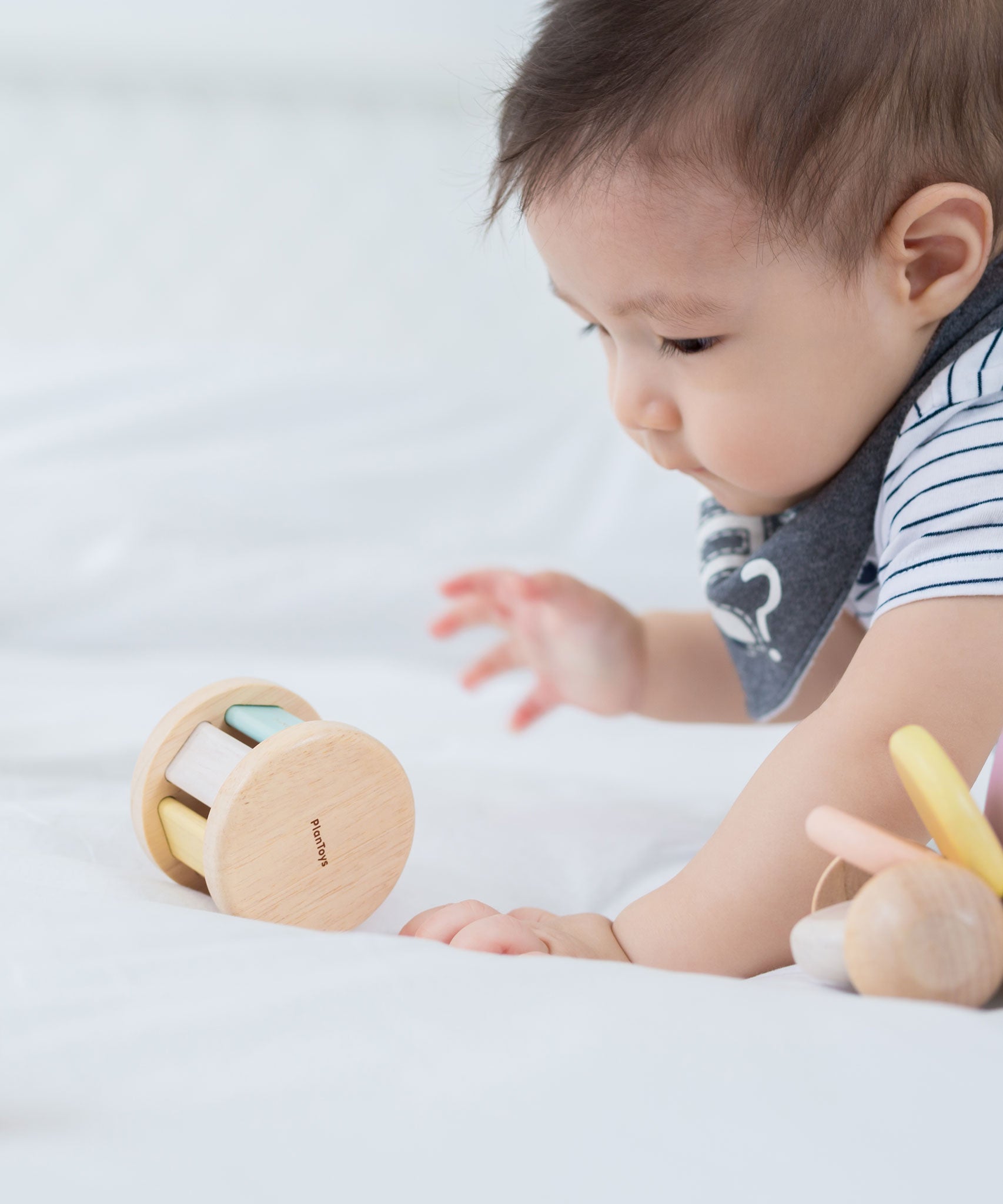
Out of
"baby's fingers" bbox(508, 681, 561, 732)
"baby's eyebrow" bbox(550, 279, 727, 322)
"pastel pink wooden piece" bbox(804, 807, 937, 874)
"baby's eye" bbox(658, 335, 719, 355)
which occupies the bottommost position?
"baby's fingers" bbox(508, 681, 561, 732)

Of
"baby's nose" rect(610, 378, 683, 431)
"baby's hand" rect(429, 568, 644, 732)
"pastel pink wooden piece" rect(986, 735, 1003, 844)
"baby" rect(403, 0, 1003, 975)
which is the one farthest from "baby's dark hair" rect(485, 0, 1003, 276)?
"baby's hand" rect(429, 568, 644, 732)

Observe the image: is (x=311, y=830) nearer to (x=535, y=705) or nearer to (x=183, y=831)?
(x=183, y=831)

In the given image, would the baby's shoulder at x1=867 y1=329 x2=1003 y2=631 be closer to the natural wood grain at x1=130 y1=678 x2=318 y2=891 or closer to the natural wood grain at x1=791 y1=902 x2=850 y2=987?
the natural wood grain at x1=791 y1=902 x2=850 y2=987

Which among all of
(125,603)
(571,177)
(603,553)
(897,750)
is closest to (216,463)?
(125,603)

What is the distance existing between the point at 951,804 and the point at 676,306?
1.00 ft

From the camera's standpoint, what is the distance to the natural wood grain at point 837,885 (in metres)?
0.45

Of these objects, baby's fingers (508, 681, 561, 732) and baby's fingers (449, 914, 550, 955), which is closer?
baby's fingers (449, 914, 550, 955)

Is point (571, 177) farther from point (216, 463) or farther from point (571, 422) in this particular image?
point (571, 422)

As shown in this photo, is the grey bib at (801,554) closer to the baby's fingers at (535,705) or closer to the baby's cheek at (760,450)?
the baby's cheek at (760,450)

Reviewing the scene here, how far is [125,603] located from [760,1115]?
2.70 ft

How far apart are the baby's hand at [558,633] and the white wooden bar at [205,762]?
33cm

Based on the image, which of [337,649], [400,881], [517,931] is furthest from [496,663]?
[517,931]

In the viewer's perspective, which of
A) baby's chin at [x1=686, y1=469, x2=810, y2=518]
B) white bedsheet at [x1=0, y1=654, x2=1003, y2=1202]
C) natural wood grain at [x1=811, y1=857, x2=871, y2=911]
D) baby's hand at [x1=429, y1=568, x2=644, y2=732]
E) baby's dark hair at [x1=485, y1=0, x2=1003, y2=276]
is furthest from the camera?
baby's hand at [x1=429, y1=568, x2=644, y2=732]

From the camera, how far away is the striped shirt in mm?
564
